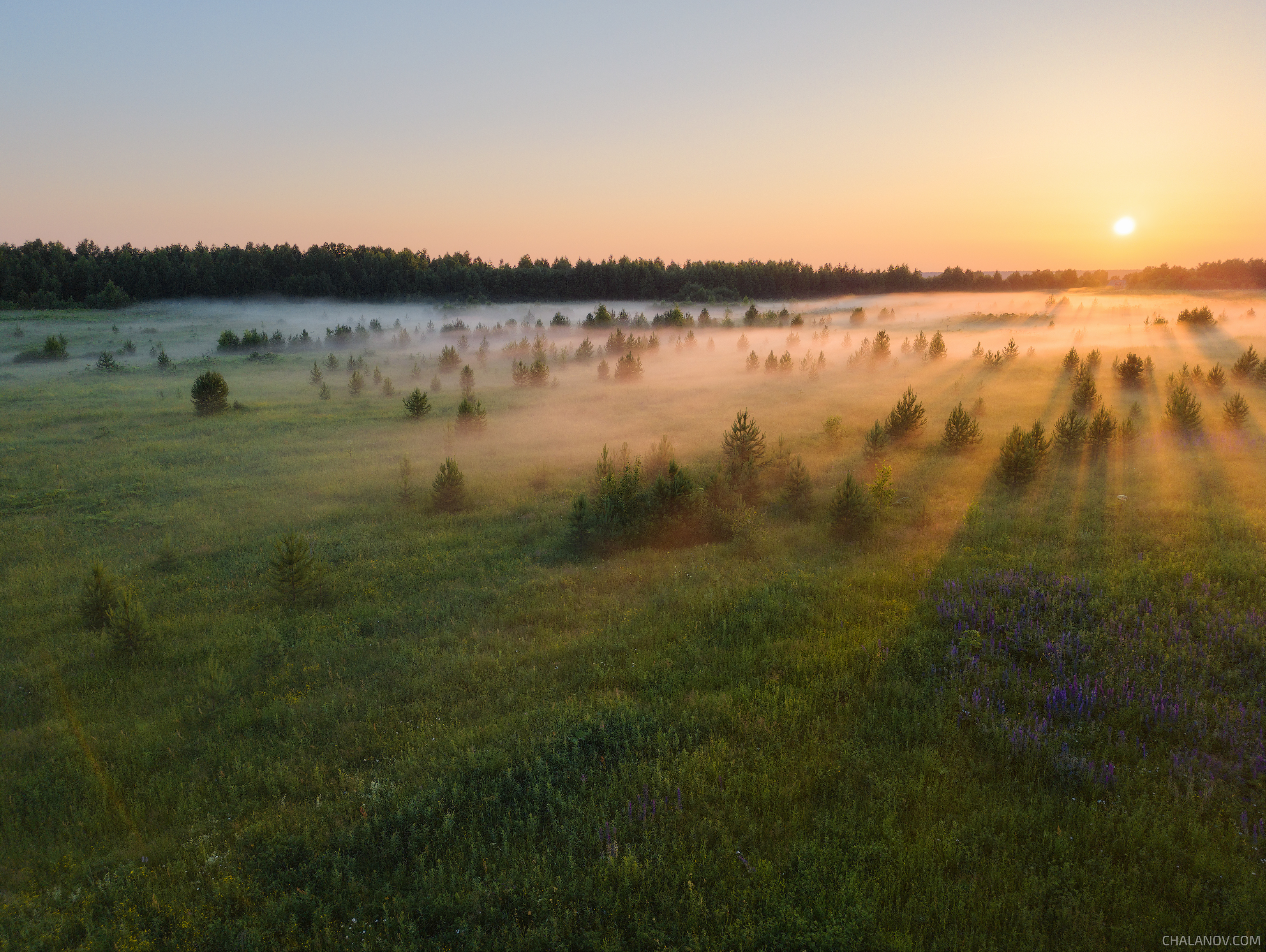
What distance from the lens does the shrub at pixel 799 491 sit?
13695 mm

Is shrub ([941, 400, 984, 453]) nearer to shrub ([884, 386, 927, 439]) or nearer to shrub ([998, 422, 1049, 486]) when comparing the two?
shrub ([884, 386, 927, 439])

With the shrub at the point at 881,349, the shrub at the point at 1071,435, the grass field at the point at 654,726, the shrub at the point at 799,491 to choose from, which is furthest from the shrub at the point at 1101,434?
the shrub at the point at 881,349

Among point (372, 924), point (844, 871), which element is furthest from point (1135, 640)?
point (372, 924)

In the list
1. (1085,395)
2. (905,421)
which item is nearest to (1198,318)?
(1085,395)

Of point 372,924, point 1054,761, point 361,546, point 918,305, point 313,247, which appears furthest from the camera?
point 313,247

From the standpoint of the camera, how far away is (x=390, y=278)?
98500mm

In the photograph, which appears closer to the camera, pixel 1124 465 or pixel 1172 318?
pixel 1124 465

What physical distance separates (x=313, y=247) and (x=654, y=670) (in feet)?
381

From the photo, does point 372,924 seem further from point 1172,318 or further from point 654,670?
point 1172,318

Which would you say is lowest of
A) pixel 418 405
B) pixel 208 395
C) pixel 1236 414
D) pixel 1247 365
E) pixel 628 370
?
pixel 1236 414

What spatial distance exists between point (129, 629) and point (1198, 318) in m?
62.9

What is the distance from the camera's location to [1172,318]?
49375mm

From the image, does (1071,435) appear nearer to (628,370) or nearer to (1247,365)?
(1247,365)

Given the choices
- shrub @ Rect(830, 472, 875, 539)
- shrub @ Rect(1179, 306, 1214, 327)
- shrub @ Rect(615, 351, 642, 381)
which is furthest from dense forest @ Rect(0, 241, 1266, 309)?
shrub @ Rect(830, 472, 875, 539)
